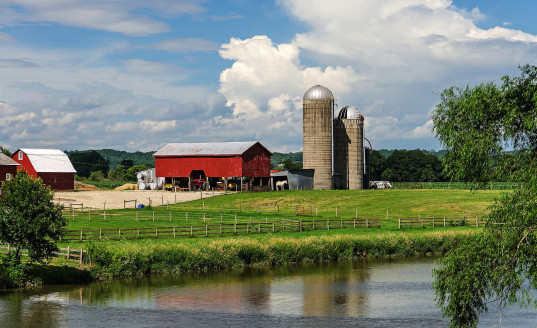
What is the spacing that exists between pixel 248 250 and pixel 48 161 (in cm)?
6009

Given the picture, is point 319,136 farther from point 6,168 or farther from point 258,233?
point 258,233

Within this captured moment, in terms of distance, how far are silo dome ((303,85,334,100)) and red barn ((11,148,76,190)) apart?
3829cm

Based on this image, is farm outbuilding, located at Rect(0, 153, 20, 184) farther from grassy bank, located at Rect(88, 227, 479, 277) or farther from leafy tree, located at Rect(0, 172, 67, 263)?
leafy tree, located at Rect(0, 172, 67, 263)

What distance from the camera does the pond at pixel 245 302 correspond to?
3130 centimetres

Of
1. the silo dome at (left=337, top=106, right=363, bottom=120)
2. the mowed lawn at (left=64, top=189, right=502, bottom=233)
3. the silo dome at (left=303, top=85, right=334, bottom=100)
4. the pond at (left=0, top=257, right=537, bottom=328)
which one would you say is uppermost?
the silo dome at (left=303, top=85, right=334, bottom=100)

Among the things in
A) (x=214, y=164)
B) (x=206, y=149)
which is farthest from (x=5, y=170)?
(x=206, y=149)

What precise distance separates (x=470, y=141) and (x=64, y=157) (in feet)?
292

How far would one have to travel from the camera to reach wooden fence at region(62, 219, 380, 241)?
5003 centimetres

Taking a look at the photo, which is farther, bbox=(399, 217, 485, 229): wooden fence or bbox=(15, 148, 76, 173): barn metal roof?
bbox=(15, 148, 76, 173): barn metal roof

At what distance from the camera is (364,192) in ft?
311

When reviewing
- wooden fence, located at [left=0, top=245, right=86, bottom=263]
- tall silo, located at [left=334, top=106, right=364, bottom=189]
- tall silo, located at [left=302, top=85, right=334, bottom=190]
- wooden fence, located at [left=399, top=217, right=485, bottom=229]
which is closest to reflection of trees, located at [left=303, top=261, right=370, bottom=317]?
wooden fence, located at [left=0, top=245, right=86, bottom=263]

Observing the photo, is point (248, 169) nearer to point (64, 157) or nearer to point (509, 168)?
point (64, 157)

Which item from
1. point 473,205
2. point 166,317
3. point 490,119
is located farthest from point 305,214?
point 490,119

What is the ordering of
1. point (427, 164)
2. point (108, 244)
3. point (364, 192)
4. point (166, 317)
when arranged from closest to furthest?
1. point (166, 317)
2. point (108, 244)
3. point (364, 192)
4. point (427, 164)
